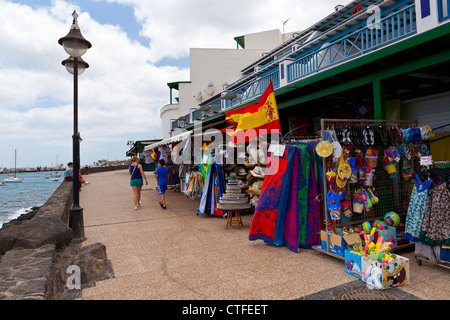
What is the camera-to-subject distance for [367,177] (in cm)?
475

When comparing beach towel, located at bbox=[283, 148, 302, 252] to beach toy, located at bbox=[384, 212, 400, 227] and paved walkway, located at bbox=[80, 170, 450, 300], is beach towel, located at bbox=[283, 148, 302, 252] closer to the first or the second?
paved walkway, located at bbox=[80, 170, 450, 300]

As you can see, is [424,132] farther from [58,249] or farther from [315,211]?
[58,249]

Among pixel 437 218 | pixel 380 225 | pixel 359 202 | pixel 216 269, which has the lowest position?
pixel 216 269

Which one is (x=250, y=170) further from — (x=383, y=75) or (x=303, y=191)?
(x=383, y=75)

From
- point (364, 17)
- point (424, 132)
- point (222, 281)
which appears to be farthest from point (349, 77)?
point (222, 281)

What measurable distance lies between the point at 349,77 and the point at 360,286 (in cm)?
555

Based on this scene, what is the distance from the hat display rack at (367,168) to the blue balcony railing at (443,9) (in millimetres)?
2082

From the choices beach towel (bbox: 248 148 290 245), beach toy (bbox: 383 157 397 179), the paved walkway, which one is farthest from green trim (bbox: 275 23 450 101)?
the paved walkway

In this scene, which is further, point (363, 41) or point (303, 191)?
point (363, 41)

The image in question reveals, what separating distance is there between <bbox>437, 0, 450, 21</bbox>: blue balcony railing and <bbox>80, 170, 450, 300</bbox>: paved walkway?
4.27m

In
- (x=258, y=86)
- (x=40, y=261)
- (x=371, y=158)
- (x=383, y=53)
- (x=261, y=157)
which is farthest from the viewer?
(x=258, y=86)

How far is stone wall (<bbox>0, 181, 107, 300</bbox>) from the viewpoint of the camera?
9.09 feet

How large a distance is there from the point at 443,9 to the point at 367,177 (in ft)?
11.8

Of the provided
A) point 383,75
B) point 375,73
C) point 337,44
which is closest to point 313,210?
point 383,75
